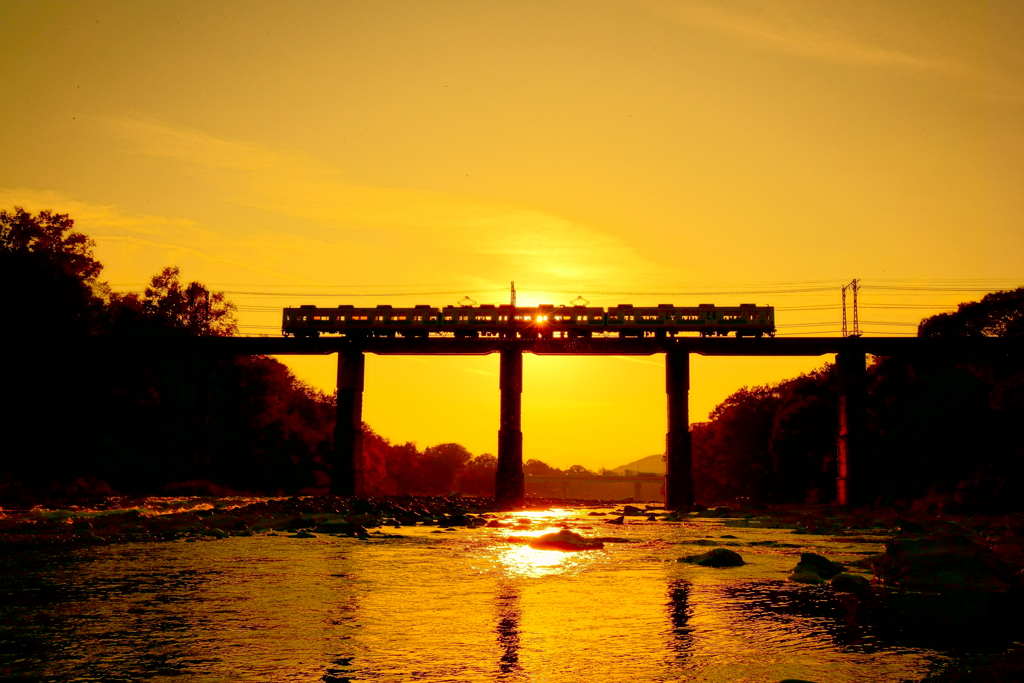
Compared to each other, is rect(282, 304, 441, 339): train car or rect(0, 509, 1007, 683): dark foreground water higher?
rect(282, 304, 441, 339): train car

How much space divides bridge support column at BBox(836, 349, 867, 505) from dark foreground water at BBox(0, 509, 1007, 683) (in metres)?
41.0

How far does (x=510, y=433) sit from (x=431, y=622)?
4925 centimetres

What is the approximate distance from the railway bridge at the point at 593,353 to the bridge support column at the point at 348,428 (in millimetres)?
65

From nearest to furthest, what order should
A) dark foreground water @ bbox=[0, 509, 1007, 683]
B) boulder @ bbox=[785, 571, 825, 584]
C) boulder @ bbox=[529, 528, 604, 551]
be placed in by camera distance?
dark foreground water @ bbox=[0, 509, 1007, 683] → boulder @ bbox=[785, 571, 825, 584] → boulder @ bbox=[529, 528, 604, 551]

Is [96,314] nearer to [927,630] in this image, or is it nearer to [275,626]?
[275,626]

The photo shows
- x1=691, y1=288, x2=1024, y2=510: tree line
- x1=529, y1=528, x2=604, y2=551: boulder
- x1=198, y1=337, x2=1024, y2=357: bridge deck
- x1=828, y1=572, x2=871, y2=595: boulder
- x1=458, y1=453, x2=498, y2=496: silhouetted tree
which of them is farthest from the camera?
x1=458, y1=453, x2=498, y2=496: silhouetted tree

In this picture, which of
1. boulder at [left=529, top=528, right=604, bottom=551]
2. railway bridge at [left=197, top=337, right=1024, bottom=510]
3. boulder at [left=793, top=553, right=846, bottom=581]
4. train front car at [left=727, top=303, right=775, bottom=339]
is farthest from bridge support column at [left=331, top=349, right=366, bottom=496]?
boulder at [left=793, top=553, right=846, bottom=581]

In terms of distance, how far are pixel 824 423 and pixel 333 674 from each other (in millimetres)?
64005

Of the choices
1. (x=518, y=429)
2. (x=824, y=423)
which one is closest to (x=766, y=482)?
(x=824, y=423)

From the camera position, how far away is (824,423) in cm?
6812

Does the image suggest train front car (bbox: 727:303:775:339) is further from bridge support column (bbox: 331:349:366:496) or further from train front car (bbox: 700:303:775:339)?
bridge support column (bbox: 331:349:366:496)

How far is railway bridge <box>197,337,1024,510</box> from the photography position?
60188 millimetres

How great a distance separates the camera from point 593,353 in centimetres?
6184

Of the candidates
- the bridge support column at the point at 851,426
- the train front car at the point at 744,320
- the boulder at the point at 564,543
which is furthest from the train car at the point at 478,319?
the boulder at the point at 564,543
